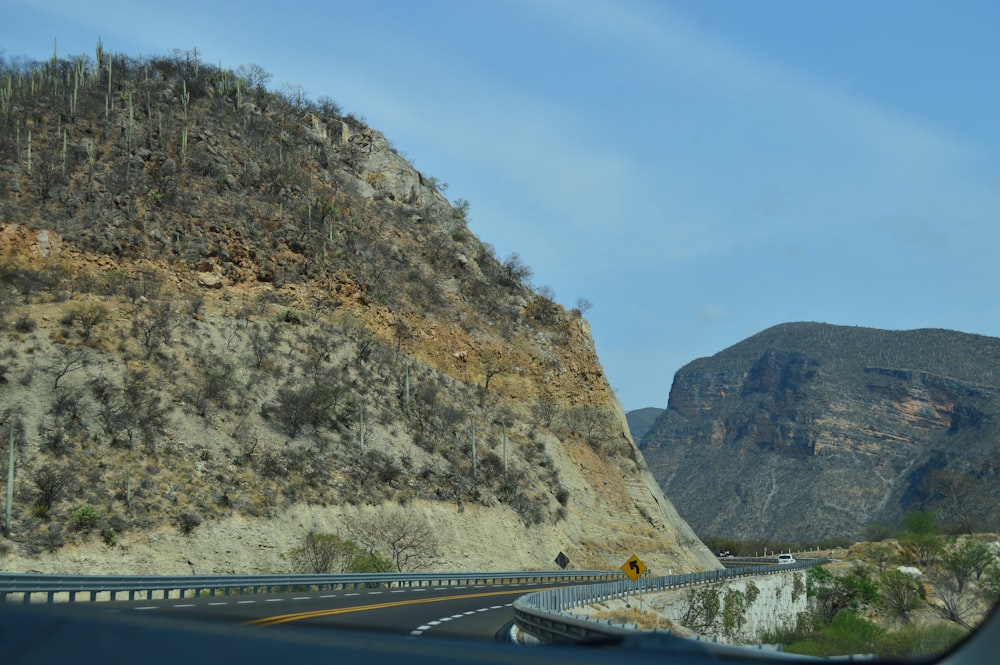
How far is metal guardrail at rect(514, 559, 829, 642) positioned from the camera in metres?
12.5

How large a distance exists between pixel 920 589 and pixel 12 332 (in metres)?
41.7

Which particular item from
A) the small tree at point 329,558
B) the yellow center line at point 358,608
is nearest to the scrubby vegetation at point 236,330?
the small tree at point 329,558

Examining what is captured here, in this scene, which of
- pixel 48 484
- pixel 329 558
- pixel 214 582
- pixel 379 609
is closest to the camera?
pixel 379 609

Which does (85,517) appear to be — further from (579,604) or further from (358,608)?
(579,604)

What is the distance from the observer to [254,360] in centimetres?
5372

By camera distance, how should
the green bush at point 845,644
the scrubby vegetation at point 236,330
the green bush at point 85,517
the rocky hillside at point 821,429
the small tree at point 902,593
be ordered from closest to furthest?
the green bush at point 845,644 < the small tree at point 902,593 < the green bush at point 85,517 < the scrubby vegetation at point 236,330 < the rocky hillside at point 821,429

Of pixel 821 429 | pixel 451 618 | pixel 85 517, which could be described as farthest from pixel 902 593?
pixel 821 429

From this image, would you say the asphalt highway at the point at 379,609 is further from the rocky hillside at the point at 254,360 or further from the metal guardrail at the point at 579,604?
the rocky hillside at the point at 254,360

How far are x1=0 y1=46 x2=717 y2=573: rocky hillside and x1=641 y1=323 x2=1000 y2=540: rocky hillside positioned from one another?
28042 millimetres

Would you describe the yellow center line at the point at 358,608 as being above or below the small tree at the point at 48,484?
below

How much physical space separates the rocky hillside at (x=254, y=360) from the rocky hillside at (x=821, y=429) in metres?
28.0

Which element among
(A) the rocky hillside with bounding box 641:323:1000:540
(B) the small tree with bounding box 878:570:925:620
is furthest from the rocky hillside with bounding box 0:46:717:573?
(A) the rocky hillside with bounding box 641:323:1000:540

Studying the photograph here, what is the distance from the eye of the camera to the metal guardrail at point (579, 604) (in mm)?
12547

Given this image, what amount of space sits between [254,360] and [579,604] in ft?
A: 101
